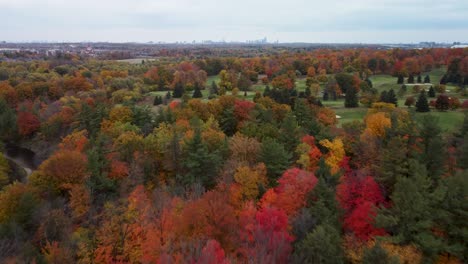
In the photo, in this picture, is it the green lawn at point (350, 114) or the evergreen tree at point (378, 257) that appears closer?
the evergreen tree at point (378, 257)

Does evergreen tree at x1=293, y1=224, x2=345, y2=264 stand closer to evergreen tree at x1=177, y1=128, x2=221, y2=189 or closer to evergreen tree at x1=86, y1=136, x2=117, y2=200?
evergreen tree at x1=177, y1=128, x2=221, y2=189

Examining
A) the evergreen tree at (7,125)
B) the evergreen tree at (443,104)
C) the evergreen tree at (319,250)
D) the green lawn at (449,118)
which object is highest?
the evergreen tree at (443,104)

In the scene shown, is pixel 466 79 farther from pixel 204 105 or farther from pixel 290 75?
pixel 204 105

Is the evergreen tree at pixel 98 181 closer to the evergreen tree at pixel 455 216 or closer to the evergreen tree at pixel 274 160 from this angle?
the evergreen tree at pixel 274 160

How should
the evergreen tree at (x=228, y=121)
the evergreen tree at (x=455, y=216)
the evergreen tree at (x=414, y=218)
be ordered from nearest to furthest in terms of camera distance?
the evergreen tree at (x=414, y=218), the evergreen tree at (x=455, y=216), the evergreen tree at (x=228, y=121)

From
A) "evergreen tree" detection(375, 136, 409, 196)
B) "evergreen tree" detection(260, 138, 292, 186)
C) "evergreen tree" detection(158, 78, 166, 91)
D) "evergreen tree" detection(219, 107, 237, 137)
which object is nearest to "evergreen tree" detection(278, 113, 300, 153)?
"evergreen tree" detection(260, 138, 292, 186)

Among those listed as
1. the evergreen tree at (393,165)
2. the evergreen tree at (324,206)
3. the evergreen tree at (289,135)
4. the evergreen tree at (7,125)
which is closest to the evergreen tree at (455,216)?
the evergreen tree at (393,165)

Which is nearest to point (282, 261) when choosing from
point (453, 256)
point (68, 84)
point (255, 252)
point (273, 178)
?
point (255, 252)
